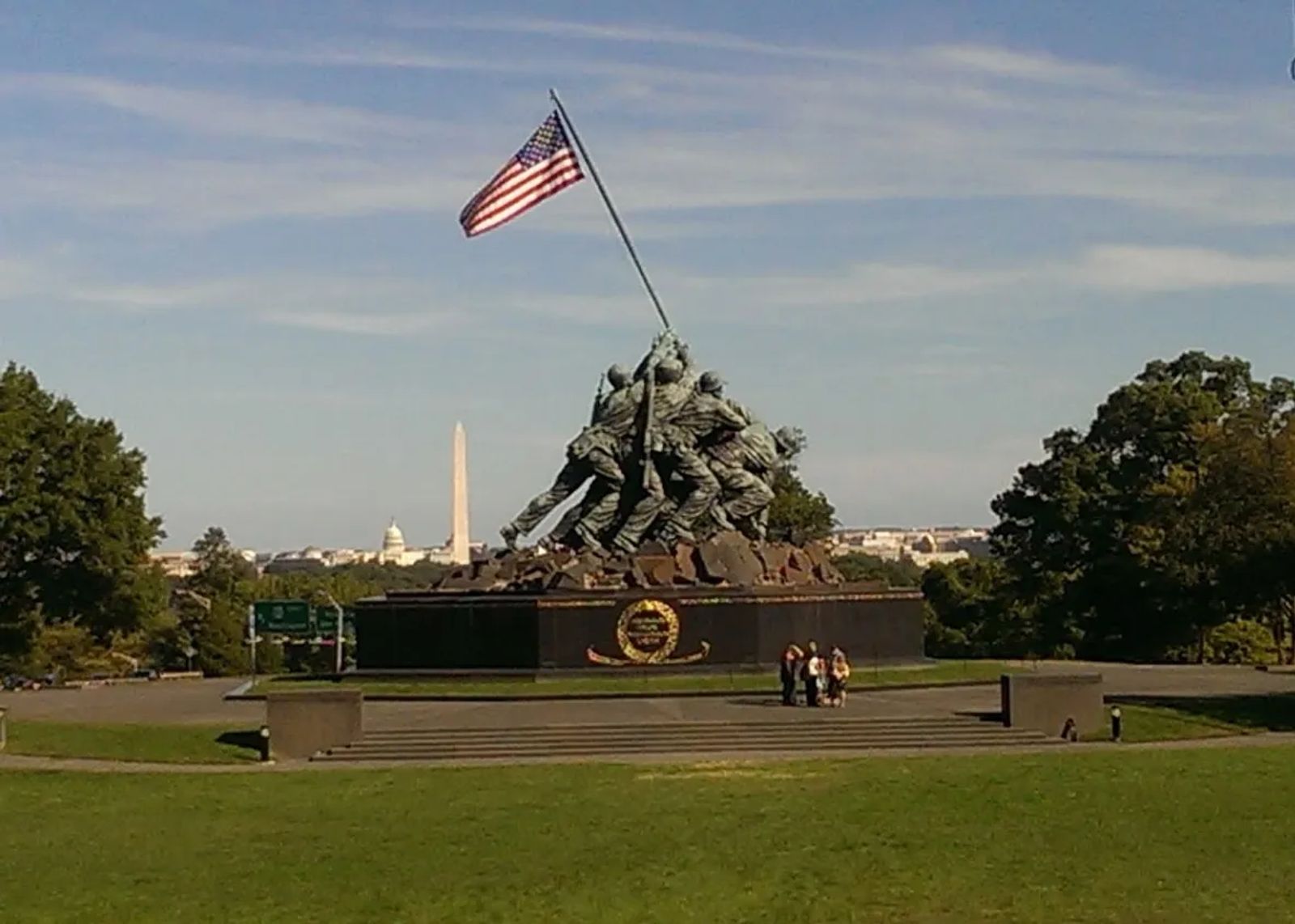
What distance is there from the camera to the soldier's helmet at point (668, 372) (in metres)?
42.0

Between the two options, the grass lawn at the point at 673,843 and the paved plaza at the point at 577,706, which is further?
the paved plaza at the point at 577,706

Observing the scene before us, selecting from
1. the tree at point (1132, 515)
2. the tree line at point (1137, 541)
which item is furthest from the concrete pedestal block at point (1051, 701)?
the tree at point (1132, 515)

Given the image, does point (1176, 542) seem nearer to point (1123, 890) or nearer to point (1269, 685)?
point (1269, 685)

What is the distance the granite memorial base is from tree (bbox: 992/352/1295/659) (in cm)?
2127

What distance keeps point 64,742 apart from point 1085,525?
138 ft

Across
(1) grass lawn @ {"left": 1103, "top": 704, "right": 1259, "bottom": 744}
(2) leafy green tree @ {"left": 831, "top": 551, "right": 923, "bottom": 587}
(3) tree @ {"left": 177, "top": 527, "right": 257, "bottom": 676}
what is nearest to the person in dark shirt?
(1) grass lawn @ {"left": 1103, "top": 704, "right": 1259, "bottom": 744}

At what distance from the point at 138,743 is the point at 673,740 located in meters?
8.50

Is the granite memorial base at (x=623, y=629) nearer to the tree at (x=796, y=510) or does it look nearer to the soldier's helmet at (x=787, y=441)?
the soldier's helmet at (x=787, y=441)

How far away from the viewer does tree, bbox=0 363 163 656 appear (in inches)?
2320

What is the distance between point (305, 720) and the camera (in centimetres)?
2883

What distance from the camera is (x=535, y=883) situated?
16.4 m

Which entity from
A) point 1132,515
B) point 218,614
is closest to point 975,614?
point 1132,515

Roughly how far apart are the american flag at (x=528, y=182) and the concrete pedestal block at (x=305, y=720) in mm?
11925

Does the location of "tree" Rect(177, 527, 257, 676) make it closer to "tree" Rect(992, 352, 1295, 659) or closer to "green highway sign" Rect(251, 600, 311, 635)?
"green highway sign" Rect(251, 600, 311, 635)
